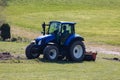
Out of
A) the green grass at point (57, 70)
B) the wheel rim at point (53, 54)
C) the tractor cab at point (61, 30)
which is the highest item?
the tractor cab at point (61, 30)

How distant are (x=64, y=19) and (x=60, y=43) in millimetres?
44588

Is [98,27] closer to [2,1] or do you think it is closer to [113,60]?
[2,1]

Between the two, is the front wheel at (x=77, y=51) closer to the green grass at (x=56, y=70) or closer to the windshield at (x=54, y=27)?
the green grass at (x=56, y=70)

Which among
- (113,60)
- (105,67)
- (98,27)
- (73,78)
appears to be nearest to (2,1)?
(98,27)

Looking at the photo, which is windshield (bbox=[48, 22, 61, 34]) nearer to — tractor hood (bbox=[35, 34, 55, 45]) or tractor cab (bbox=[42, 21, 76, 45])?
tractor cab (bbox=[42, 21, 76, 45])

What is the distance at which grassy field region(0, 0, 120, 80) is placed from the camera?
76.3 feet

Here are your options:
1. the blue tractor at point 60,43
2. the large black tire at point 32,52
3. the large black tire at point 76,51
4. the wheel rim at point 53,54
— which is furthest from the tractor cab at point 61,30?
the large black tire at point 32,52

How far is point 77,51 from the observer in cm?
3088

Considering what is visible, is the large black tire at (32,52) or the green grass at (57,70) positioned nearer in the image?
the green grass at (57,70)

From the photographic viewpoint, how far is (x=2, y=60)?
27.5 m

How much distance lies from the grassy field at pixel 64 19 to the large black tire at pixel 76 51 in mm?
1155

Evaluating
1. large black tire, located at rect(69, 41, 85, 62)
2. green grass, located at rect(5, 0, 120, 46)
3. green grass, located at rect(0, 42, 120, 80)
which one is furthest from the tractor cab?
green grass, located at rect(5, 0, 120, 46)

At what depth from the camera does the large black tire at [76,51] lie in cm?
3023

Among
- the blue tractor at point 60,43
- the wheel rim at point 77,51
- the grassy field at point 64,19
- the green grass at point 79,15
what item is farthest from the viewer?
the green grass at point 79,15
